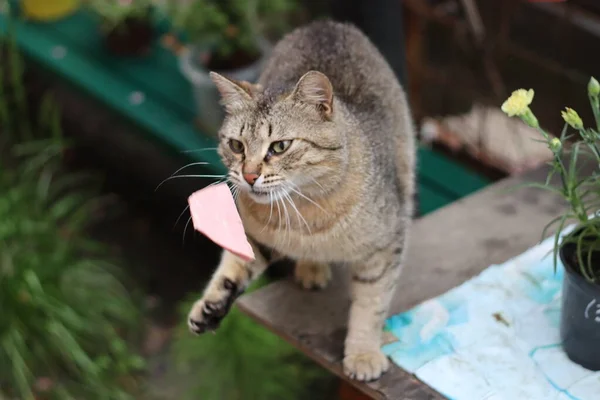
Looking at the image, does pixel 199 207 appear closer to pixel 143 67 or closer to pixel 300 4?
pixel 300 4

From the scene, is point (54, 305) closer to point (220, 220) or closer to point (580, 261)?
point (220, 220)

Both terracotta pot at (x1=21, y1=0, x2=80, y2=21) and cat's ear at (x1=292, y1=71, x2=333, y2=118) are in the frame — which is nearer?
cat's ear at (x1=292, y1=71, x2=333, y2=118)

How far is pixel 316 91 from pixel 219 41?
4.13 ft

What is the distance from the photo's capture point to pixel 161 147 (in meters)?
2.59

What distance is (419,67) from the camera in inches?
99.3

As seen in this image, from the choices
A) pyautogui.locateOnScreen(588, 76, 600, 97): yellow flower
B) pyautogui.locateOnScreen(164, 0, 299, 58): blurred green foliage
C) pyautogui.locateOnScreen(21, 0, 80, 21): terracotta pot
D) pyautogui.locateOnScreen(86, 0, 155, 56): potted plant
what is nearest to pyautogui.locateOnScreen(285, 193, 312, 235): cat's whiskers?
pyautogui.locateOnScreen(588, 76, 600, 97): yellow flower

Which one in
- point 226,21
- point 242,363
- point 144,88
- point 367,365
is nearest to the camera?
point 367,365

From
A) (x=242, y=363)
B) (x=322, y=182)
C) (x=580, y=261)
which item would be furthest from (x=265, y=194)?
(x=242, y=363)

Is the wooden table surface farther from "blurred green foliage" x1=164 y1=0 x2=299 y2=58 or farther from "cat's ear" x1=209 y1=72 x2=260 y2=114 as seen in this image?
"blurred green foliage" x1=164 y1=0 x2=299 y2=58

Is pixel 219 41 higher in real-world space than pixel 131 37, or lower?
higher

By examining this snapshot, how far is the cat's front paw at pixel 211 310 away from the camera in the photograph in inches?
55.4

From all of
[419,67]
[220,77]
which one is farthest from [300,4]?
[220,77]

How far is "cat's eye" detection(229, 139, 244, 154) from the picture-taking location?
1283mm

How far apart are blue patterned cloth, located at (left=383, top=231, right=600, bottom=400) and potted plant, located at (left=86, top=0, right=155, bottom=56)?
1757mm
